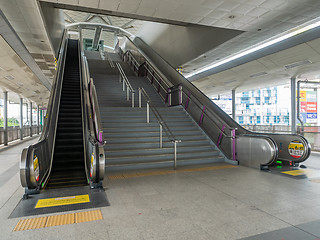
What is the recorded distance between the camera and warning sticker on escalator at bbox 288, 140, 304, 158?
618cm

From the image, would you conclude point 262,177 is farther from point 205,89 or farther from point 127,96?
point 205,89

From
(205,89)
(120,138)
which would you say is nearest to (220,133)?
(120,138)

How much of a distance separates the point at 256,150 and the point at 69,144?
5.09 m

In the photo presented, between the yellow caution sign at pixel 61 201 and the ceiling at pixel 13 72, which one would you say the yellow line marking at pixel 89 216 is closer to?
the yellow caution sign at pixel 61 201

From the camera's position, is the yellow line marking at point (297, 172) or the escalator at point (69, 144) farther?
the yellow line marking at point (297, 172)

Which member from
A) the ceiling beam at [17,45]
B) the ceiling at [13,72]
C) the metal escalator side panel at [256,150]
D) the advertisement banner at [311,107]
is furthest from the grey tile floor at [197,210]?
the advertisement banner at [311,107]

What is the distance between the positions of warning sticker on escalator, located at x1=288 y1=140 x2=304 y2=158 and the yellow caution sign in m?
5.25

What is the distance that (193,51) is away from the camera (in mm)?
11883

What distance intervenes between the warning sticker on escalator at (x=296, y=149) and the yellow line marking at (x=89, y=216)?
5251 mm

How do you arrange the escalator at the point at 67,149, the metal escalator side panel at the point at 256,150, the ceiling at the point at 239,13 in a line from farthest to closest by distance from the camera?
the ceiling at the point at 239,13 < the metal escalator side panel at the point at 256,150 < the escalator at the point at 67,149

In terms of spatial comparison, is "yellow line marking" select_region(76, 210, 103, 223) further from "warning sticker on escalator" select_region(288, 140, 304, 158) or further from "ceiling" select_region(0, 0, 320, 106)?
"ceiling" select_region(0, 0, 320, 106)

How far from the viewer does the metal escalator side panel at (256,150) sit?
5.81 m

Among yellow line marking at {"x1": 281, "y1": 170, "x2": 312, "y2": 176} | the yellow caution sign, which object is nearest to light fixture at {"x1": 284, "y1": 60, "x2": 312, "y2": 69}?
yellow line marking at {"x1": 281, "y1": 170, "x2": 312, "y2": 176}

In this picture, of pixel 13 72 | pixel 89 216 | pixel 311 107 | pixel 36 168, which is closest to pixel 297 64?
pixel 89 216
